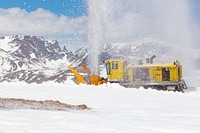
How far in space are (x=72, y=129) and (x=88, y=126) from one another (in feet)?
1.79

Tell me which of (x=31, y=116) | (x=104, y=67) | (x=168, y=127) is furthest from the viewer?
(x=104, y=67)

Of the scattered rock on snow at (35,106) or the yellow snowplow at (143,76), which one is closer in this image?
the scattered rock on snow at (35,106)

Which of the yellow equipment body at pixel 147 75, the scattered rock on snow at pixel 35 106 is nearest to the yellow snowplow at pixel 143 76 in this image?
the yellow equipment body at pixel 147 75

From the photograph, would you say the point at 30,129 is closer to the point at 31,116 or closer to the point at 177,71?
the point at 31,116

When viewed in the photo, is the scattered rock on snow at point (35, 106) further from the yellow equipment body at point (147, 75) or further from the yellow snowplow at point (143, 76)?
the yellow equipment body at point (147, 75)

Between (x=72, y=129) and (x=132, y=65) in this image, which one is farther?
(x=132, y=65)

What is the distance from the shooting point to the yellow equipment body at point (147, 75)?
1198 inches

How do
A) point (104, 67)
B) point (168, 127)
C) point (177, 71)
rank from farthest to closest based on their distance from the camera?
1. point (104, 67)
2. point (177, 71)
3. point (168, 127)

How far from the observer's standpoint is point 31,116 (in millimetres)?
9031

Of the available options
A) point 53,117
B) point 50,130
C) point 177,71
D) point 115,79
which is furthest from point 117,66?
point 50,130

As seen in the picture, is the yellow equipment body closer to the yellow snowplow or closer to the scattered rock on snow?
the yellow snowplow

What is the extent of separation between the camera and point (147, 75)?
101ft

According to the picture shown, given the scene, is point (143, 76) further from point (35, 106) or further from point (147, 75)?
point (35, 106)

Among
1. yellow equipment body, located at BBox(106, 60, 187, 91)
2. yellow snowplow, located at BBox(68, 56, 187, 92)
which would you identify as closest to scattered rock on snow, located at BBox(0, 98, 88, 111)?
yellow snowplow, located at BBox(68, 56, 187, 92)
